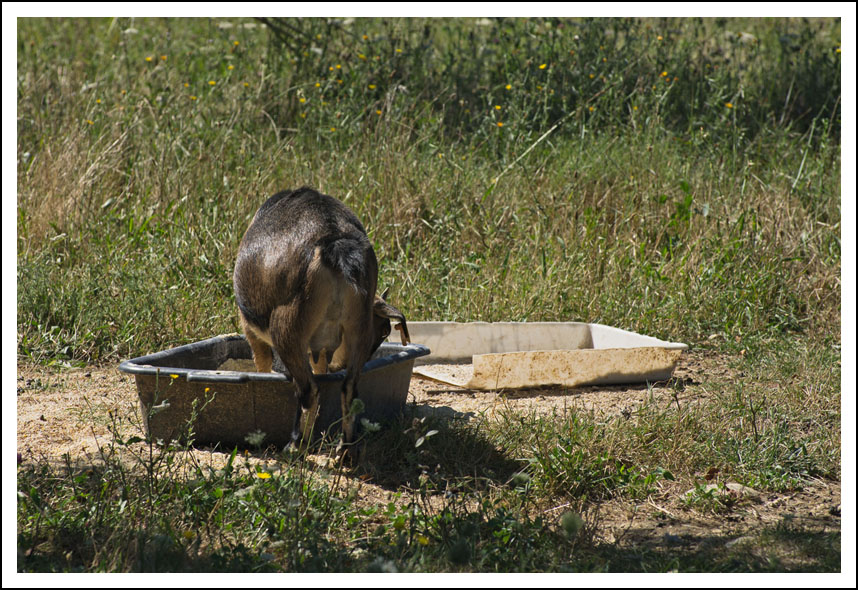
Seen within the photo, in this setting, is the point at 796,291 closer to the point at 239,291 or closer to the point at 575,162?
the point at 575,162

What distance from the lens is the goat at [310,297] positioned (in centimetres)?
389

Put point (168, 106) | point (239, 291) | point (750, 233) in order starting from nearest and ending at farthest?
point (239, 291)
point (750, 233)
point (168, 106)

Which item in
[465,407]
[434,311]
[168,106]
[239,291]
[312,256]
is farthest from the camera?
[168,106]

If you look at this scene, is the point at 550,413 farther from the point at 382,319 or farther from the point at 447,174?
the point at 447,174

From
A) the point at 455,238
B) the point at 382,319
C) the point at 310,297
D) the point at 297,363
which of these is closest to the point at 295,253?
the point at 310,297

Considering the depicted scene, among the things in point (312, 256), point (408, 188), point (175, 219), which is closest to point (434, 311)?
point (408, 188)

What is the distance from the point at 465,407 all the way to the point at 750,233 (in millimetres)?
3222

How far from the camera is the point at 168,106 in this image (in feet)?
28.4

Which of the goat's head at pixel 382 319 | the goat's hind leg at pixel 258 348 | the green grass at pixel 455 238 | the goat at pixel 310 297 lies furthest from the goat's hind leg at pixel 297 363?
the goat's head at pixel 382 319

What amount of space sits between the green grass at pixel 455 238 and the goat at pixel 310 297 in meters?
0.41

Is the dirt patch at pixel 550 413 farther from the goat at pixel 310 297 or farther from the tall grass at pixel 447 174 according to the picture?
the tall grass at pixel 447 174

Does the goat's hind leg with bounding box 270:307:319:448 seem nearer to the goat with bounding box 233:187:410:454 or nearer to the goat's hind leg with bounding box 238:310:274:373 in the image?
the goat with bounding box 233:187:410:454

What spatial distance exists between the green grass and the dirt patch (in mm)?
113

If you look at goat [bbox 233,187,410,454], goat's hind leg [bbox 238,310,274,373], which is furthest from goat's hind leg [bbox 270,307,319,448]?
goat's hind leg [bbox 238,310,274,373]
